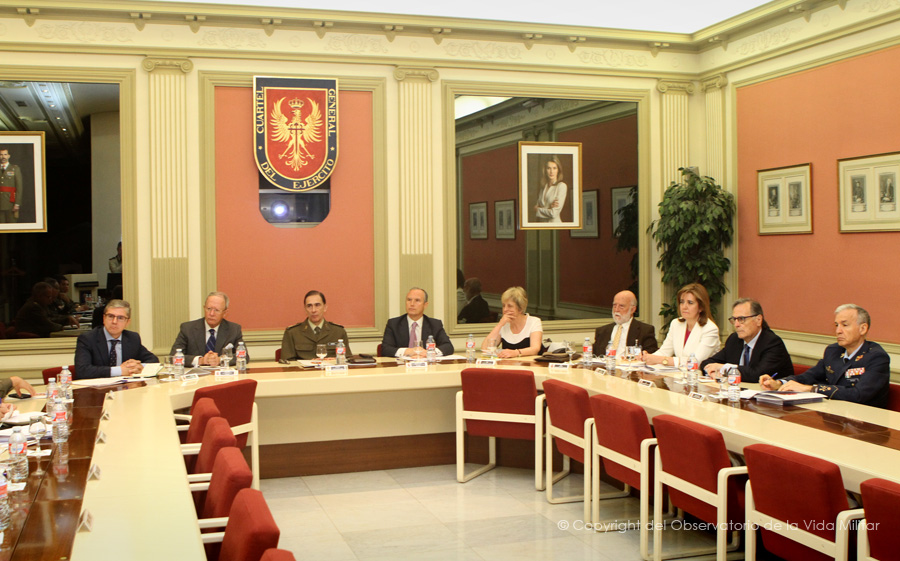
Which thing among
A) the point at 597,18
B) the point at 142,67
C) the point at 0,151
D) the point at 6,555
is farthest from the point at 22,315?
the point at 597,18

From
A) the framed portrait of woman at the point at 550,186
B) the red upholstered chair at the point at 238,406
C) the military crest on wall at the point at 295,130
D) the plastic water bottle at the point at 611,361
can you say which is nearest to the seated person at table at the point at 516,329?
the plastic water bottle at the point at 611,361

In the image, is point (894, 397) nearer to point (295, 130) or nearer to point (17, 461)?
point (17, 461)

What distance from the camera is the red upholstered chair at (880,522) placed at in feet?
8.56

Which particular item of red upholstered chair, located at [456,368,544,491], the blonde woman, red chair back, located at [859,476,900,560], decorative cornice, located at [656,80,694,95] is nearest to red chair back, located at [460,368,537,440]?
red upholstered chair, located at [456,368,544,491]

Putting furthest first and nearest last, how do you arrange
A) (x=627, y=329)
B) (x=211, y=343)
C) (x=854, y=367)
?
(x=627, y=329), (x=211, y=343), (x=854, y=367)

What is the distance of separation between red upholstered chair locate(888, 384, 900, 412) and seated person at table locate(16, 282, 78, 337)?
6.68 meters

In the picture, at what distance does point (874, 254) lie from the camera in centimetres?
677

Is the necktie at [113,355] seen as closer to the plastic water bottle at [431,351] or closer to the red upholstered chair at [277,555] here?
the plastic water bottle at [431,351]

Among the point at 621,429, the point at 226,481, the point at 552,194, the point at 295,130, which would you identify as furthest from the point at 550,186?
the point at 226,481

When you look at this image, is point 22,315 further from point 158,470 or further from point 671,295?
point 671,295

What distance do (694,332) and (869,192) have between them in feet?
6.97

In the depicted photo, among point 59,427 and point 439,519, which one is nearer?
point 59,427

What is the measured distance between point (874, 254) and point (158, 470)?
19.6 ft

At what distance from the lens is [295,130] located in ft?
25.8
